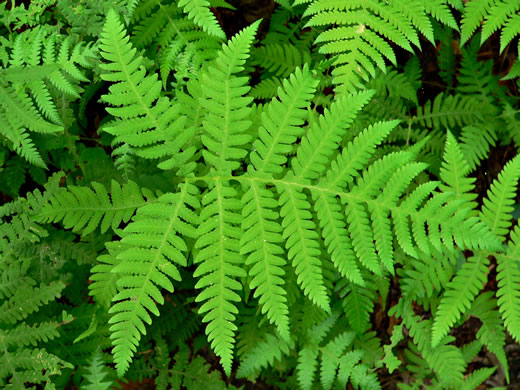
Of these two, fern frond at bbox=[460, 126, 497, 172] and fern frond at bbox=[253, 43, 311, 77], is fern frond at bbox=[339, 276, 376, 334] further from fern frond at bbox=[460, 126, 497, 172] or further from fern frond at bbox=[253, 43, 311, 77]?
fern frond at bbox=[253, 43, 311, 77]

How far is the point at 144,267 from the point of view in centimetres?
220

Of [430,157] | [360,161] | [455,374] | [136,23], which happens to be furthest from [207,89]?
[455,374]

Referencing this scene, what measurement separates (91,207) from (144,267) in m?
0.49

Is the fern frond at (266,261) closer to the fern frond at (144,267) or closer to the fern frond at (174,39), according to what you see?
Result: the fern frond at (144,267)

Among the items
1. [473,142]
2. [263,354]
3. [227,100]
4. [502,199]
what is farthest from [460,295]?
[227,100]

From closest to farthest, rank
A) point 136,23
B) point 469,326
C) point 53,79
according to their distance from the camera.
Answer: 1. point 53,79
2. point 136,23
3. point 469,326

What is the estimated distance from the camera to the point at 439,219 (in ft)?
7.75

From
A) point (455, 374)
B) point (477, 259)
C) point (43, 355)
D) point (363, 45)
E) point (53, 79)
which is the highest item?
point (363, 45)

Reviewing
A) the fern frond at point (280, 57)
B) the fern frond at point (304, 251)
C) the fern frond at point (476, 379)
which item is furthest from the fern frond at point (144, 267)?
the fern frond at point (476, 379)

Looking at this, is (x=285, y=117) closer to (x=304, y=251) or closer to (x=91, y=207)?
(x=304, y=251)

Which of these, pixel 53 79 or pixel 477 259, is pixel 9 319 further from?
pixel 477 259

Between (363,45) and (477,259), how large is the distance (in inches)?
58.4

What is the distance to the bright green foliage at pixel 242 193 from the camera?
2240 mm

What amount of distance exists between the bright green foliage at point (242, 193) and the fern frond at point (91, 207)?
0.01 metres
